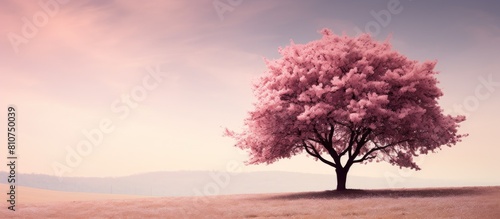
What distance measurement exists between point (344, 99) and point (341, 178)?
777 cm

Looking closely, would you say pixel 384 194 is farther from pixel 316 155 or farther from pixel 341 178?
pixel 316 155

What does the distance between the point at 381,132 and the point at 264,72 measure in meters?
11.0

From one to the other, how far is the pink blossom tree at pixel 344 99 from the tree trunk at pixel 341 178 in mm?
2281

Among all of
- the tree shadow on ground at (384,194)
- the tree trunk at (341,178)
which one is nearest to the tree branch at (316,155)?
the tree trunk at (341,178)

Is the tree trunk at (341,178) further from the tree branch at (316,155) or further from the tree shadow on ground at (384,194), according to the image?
the tree shadow on ground at (384,194)

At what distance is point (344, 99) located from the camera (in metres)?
38.8

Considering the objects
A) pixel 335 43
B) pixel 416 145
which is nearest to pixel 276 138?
pixel 335 43

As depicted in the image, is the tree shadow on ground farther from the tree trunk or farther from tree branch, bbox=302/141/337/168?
tree branch, bbox=302/141/337/168

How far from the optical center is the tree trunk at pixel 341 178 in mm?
42531

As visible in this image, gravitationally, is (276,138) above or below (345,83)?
below

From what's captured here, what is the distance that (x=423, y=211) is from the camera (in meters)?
25.2

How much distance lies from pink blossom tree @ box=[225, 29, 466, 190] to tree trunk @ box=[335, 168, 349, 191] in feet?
7.48

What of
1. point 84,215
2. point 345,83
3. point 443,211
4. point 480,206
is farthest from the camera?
point 345,83

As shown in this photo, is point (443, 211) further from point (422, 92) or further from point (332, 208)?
point (422, 92)
